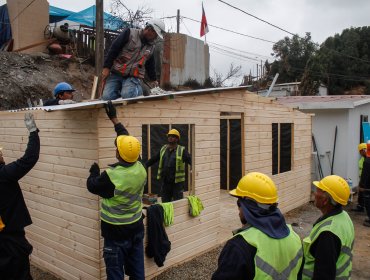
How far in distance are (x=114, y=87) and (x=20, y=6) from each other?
9.81 metres

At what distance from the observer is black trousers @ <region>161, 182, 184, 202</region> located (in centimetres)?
697

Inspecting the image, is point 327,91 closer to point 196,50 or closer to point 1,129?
point 196,50

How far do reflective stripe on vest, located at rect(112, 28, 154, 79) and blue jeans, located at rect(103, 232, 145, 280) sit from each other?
2.36 metres

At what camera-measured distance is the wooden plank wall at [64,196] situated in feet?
15.2

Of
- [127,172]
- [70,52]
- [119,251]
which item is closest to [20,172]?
[127,172]

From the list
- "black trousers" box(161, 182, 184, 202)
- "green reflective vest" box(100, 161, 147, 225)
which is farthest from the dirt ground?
"green reflective vest" box(100, 161, 147, 225)

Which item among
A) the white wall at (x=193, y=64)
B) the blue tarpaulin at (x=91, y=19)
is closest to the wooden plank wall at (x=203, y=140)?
the white wall at (x=193, y=64)

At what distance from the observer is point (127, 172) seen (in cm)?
377

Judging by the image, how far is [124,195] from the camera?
12.5 feet

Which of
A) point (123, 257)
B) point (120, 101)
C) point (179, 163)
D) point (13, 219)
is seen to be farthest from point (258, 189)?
point (179, 163)

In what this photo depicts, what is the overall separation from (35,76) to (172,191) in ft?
22.2

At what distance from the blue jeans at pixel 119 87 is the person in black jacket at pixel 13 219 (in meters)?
1.59

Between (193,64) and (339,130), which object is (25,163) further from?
(193,64)

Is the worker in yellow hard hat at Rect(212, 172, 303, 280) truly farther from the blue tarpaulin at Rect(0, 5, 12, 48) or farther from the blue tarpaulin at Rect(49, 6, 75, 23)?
the blue tarpaulin at Rect(49, 6, 75, 23)
